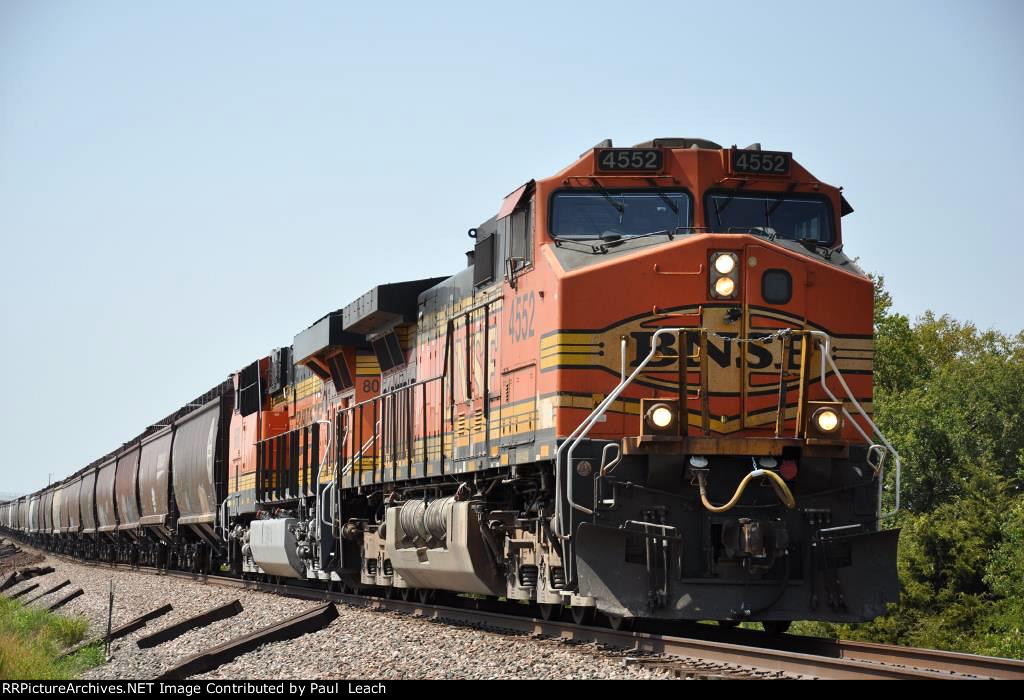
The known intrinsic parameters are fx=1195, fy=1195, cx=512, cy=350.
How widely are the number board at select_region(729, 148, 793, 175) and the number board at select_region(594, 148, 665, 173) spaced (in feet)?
2.05

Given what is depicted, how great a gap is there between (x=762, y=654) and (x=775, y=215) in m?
4.00

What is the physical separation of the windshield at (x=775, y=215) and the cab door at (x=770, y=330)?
56cm

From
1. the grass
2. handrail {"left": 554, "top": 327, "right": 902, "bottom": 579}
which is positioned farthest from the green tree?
the grass

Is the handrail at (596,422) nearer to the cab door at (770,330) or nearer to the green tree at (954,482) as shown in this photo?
the cab door at (770,330)

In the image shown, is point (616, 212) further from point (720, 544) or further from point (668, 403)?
point (720, 544)

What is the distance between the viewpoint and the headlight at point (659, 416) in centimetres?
916

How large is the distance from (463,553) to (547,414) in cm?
238

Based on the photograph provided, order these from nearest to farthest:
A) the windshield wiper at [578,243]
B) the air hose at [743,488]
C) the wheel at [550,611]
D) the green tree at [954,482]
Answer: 1. the air hose at [743,488]
2. the windshield wiper at [578,243]
3. the wheel at [550,611]
4. the green tree at [954,482]

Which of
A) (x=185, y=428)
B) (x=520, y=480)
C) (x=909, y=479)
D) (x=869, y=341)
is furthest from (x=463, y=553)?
(x=909, y=479)

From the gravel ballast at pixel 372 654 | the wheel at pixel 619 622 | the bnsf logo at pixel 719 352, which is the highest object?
the bnsf logo at pixel 719 352

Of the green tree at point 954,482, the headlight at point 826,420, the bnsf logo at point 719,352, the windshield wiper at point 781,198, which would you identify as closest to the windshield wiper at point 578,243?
the bnsf logo at point 719,352

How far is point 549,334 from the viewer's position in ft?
32.5

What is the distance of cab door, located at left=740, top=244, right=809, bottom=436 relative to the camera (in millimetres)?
9547
